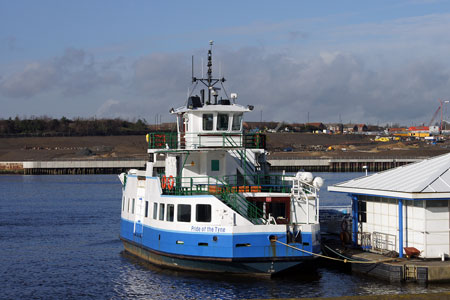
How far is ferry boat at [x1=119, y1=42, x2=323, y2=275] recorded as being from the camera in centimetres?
2681

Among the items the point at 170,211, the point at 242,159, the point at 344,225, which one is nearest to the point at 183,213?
the point at 170,211

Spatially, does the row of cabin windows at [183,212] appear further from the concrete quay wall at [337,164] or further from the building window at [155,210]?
the concrete quay wall at [337,164]

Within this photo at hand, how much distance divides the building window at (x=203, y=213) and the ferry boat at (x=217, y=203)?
0.14 feet

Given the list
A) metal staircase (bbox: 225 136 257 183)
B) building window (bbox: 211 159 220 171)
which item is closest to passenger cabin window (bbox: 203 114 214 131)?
metal staircase (bbox: 225 136 257 183)

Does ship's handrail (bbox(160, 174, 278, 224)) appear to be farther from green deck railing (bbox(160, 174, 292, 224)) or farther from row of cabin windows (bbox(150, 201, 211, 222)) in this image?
row of cabin windows (bbox(150, 201, 211, 222))

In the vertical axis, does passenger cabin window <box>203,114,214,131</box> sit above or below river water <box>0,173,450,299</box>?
above

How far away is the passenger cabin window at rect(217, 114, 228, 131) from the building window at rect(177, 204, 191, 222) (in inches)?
203

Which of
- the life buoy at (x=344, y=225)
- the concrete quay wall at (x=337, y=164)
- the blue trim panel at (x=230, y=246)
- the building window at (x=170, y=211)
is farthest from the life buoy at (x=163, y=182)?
the concrete quay wall at (x=337, y=164)

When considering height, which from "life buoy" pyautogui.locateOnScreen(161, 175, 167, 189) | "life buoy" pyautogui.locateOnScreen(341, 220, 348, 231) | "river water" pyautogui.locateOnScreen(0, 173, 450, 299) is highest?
"life buoy" pyautogui.locateOnScreen(161, 175, 167, 189)

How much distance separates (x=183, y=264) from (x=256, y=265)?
3595 mm

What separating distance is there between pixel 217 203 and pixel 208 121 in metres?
5.92

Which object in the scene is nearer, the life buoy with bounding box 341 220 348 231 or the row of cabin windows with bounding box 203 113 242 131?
the row of cabin windows with bounding box 203 113 242 131

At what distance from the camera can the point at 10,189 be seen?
91312 mm

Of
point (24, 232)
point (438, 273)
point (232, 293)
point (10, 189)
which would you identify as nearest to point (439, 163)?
point (438, 273)
